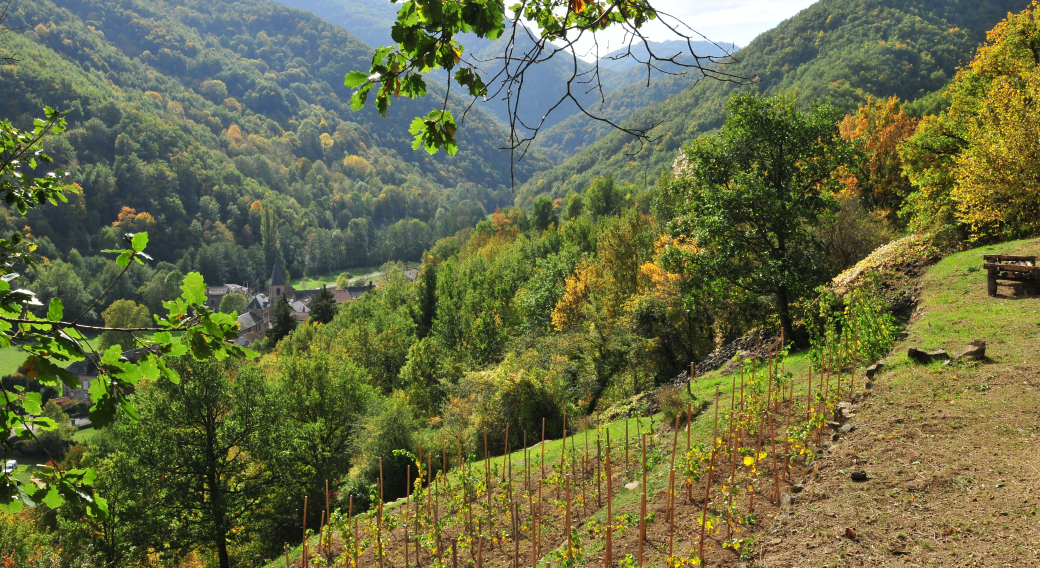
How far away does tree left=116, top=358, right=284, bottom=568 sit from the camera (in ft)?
57.5

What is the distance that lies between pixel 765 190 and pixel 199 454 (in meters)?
20.1

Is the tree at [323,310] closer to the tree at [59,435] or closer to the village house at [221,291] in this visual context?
the tree at [59,435]

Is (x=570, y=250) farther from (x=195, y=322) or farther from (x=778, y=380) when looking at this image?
(x=195, y=322)

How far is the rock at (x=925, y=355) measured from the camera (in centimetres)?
813

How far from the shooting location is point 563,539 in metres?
7.18

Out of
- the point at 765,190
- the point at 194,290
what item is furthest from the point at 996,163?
the point at 194,290

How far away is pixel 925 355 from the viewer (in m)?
8.23

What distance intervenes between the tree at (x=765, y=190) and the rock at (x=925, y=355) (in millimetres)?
5259

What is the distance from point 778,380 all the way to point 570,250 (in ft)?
88.4

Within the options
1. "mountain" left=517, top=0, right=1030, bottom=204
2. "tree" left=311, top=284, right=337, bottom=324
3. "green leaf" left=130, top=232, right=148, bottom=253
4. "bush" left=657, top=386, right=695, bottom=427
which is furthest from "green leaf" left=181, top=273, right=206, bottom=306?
"tree" left=311, top=284, right=337, bottom=324

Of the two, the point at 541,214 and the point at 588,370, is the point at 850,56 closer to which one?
the point at 541,214

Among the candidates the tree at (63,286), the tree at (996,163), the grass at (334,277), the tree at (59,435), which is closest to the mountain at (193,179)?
the grass at (334,277)

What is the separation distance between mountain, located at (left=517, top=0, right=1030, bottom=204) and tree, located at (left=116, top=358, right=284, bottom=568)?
46.3 meters

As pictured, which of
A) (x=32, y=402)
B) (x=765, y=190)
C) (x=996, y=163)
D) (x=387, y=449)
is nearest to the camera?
(x=32, y=402)
